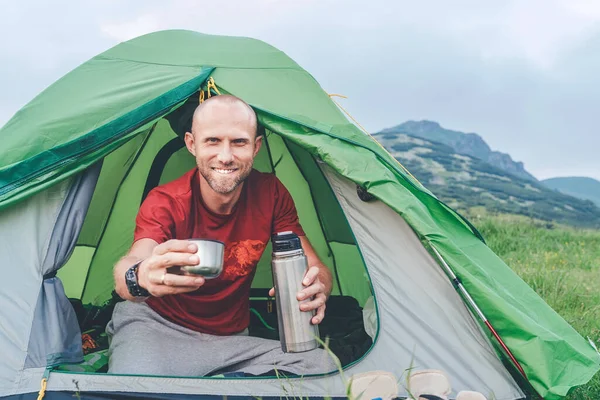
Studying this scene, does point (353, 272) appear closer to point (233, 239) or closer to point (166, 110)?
point (233, 239)

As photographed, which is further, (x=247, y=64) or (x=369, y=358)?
(x=247, y=64)

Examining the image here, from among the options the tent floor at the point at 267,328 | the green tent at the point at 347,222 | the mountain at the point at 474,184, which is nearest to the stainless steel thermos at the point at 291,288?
the green tent at the point at 347,222

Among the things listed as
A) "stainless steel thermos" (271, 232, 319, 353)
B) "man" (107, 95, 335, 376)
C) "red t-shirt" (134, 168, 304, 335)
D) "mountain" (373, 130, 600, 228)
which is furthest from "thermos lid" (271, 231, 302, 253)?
"mountain" (373, 130, 600, 228)

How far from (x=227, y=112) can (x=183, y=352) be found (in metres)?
0.97

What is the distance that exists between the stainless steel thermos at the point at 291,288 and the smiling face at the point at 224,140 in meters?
0.50

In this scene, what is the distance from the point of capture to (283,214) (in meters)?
2.85

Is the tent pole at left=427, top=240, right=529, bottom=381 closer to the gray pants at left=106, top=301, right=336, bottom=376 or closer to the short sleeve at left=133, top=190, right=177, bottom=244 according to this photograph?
the gray pants at left=106, top=301, right=336, bottom=376

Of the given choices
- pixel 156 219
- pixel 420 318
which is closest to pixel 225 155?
pixel 156 219

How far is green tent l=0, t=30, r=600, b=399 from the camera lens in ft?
7.32

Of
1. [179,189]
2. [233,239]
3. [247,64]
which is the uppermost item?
[247,64]

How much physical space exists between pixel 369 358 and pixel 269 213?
0.81 meters

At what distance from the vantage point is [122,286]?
218cm

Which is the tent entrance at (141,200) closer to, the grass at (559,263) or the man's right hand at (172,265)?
the grass at (559,263)

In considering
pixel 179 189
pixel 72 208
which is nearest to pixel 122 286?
pixel 72 208
